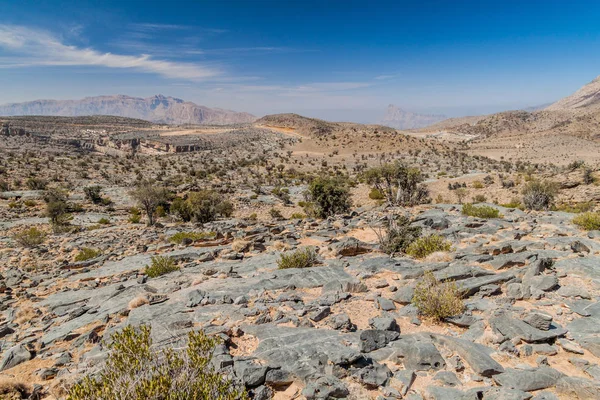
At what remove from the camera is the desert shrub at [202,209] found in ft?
68.6

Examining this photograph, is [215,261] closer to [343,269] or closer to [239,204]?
[343,269]

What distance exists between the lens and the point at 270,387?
4340 millimetres

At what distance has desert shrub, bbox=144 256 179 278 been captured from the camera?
33.3ft

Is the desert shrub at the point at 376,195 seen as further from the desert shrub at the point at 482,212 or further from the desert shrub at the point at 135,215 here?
the desert shrub at the point at 135,215

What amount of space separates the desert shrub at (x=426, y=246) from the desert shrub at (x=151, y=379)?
742cm

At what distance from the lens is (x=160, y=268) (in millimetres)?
10289

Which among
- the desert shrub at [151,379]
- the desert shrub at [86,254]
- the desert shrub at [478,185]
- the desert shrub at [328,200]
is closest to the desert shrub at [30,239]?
the desert shrub at [86,254]

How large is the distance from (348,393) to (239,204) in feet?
77.7

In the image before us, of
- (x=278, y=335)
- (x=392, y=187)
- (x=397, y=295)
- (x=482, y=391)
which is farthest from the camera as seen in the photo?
(x=392, y=187)

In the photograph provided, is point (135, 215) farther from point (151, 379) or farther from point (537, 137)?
point (537, 137)

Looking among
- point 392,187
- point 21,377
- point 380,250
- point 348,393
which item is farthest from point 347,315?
point 392,187

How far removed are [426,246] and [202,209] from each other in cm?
1524

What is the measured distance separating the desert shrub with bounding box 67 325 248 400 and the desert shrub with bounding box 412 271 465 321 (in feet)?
12.8

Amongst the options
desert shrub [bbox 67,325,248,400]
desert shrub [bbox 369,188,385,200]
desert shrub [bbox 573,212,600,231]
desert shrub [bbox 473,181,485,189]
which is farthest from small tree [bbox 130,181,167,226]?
desert shrub [bbox 473,181,485,189]
